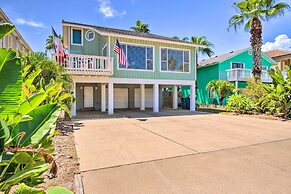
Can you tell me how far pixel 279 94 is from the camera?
1247 centimetres

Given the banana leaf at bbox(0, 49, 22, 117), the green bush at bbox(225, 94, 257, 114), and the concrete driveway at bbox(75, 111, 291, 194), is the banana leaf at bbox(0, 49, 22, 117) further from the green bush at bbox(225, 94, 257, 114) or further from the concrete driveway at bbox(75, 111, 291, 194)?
the green bush at bbox(225, 94, 257, 114)

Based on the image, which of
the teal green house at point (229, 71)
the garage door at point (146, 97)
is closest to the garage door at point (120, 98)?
the garage door at point (146, 97)

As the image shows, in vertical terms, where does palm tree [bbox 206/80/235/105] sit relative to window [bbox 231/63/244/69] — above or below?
below

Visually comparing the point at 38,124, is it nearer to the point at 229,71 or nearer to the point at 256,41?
the point at 256,41

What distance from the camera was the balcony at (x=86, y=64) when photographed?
42.4 feet

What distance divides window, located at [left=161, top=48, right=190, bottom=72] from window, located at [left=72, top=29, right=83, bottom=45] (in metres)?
6.89

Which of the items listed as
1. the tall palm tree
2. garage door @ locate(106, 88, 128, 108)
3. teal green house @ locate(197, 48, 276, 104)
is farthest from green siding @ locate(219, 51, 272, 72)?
garage door @ locate(106, 88, 128, 108)

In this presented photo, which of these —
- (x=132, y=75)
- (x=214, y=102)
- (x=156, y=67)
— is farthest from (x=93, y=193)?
(x=214, y=102)

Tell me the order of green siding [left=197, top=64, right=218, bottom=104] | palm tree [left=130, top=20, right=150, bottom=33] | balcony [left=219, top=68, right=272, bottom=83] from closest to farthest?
balcony [left=219, top=68, right=272, bottom=83] → green siding [left=197, top=64, right=218, bottom=104] → palm tree [left=130, top=20, right=150, bottom=33]

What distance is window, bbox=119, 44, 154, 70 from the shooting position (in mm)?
15234

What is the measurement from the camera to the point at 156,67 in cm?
1602

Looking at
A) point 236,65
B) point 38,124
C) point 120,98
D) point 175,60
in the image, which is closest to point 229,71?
point 236,65

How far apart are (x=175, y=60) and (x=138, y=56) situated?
11.4ft

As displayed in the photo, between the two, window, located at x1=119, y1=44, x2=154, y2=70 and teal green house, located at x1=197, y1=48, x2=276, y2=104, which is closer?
window, located at x1=119, y1=44, x2=154, y2=70
